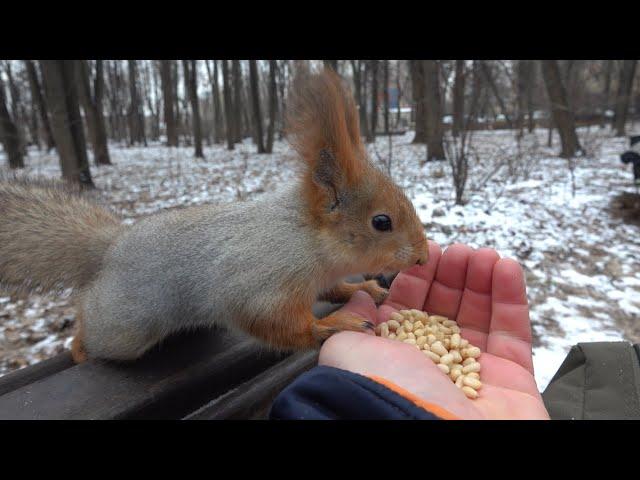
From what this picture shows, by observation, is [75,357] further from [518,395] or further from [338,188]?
[518,395]

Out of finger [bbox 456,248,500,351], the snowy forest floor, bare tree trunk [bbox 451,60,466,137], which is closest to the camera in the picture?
finger [bbox 456,248,500,351]

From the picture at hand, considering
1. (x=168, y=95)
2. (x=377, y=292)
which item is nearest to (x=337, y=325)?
(x=377, y=292)

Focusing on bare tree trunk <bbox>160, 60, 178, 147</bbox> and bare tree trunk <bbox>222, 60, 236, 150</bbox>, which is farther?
bare tree trunk <bbox>160, 60, 178, 147</bbox>

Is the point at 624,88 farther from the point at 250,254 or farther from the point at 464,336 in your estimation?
the point at 250,254

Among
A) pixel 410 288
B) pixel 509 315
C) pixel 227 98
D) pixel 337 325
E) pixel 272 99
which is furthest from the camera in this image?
pixel 227 98

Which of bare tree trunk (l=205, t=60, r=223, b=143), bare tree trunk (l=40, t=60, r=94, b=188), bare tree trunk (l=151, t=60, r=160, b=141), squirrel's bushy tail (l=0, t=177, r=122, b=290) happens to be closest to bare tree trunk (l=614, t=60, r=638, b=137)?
bare tree trunk (l=40, t=60, r=94, b=188)

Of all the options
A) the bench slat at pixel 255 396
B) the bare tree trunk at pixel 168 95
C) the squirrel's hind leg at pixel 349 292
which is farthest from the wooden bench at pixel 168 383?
the bare tree trunk at pixel 168 95

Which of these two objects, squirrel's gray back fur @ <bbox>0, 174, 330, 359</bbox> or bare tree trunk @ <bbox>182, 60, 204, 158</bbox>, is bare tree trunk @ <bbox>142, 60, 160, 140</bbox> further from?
squirrel's gray back fur @ <bbox>0, 174, 330, 359</bbox>
